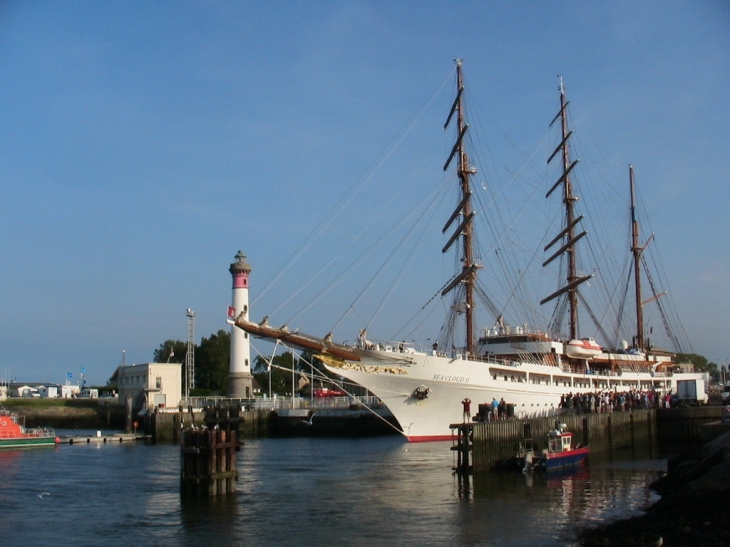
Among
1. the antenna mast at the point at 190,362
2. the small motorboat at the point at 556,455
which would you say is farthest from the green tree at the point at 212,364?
the small motorboat at the point at 556,455

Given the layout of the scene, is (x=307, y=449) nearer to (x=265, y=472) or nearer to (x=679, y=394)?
(x=265, y=472)

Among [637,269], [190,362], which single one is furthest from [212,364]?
[637,269]

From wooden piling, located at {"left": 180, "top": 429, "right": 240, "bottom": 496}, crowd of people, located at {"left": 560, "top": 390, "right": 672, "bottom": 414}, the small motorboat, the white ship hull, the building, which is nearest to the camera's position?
wooden piling, located at {"left": 180, "top": 429, "right": 240, "bottom": 496}

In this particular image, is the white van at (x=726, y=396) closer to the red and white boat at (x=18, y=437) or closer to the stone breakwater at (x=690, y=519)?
the stone breakwater at (x=690, y=519)

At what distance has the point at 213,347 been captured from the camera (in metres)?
90.8

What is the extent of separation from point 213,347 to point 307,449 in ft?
151

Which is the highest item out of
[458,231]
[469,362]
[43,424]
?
[458,231]

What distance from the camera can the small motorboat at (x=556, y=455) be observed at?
3145 cm

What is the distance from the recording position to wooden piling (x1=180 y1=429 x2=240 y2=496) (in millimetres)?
26391

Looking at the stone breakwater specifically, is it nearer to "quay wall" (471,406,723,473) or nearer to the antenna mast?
"quay wall" (471,406,723,473)

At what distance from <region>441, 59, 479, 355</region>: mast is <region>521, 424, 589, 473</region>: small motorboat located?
1633 centimetres

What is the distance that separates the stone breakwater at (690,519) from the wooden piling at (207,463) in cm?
1213

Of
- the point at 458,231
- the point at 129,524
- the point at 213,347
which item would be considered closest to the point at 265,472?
the point at 129,524

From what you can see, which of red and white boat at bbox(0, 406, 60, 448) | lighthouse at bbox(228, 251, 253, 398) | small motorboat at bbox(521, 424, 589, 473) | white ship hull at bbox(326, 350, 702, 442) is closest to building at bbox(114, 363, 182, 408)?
lighthouse at bbox(228, 251, 253, 398)
